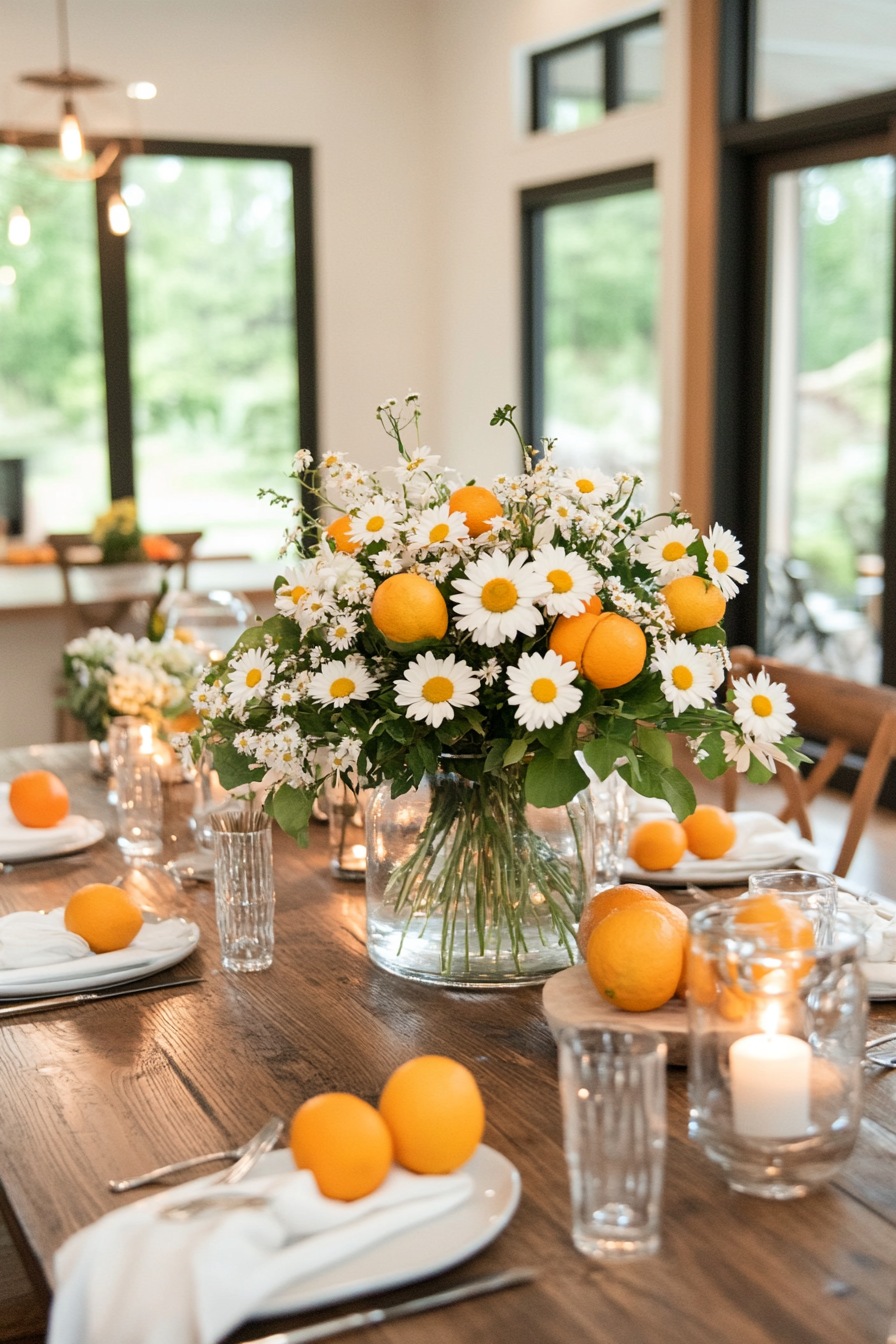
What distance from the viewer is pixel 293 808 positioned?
129 centimetres

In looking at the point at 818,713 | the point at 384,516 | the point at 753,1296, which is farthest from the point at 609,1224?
the point at 818,713

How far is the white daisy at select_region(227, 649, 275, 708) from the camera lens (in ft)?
4.16

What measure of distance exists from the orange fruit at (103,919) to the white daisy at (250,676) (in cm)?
27

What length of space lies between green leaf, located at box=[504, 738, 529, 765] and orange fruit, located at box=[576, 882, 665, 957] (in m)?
0.14

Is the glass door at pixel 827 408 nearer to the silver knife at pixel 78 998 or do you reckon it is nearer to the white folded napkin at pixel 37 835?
the white folded napkin at pixel 37 835

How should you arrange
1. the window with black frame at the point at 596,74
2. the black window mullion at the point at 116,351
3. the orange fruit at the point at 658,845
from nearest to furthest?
the orange fruit at the point at 658,845, the window with black frame at the point at 596,74, the black window mullion at the point at 116,351

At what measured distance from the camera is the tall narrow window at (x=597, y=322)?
214 inches

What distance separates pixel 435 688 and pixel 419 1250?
0.46 metres

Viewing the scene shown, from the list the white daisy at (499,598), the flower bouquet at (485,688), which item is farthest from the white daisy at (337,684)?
the white daisy at (499,598)

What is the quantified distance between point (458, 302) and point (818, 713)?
4.64 metres

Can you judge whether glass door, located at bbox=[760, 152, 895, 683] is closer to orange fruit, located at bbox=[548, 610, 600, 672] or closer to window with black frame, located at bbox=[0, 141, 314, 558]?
window with black frame, located at bbox=[0, 141, 314, 558]

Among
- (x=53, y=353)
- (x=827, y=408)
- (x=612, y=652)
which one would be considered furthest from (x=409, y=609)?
(x=53, y=353)

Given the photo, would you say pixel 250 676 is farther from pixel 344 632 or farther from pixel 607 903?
pixel 607 903

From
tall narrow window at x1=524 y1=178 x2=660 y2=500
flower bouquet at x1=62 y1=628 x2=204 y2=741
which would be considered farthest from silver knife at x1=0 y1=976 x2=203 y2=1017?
tall narrow window at x1=524 y1=178 x2=660 y2=500
